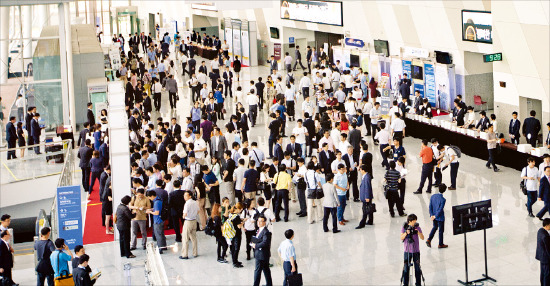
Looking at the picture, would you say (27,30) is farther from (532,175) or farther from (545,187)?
(545,187)

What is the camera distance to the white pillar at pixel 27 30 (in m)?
25.0

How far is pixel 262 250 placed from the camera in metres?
11.8

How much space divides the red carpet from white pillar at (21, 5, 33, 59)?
29.4ft

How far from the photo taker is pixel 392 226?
14945 millimetres

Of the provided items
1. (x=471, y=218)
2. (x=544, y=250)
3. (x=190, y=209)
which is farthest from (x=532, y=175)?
(x=190, y=209)

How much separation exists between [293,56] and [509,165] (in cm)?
1972

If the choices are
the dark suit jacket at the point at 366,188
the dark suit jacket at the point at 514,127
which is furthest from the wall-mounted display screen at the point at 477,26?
the dark suit jacket at the point at 366,188

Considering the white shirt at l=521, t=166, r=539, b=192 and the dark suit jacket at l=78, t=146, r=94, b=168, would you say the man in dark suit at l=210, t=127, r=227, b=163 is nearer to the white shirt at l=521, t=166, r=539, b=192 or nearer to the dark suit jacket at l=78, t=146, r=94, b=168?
the dark suit jacket at l=78, t=146, r=94, b=168

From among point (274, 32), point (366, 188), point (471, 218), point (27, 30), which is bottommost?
point (471, 218)

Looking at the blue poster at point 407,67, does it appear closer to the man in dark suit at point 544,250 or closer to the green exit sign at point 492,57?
the green exit sign at point 492,57

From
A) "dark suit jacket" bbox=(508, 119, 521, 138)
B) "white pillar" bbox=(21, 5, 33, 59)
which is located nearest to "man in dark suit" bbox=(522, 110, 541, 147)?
"dark suit jacket" bbox=(508, 119, 521, 138)

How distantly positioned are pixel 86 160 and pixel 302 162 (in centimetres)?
599

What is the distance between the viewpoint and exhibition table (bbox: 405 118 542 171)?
60.6 feet

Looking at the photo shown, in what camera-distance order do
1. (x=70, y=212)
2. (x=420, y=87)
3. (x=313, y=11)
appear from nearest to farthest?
(x=70, y=212) → (x=420, y=87) → (x=313, y=11)
